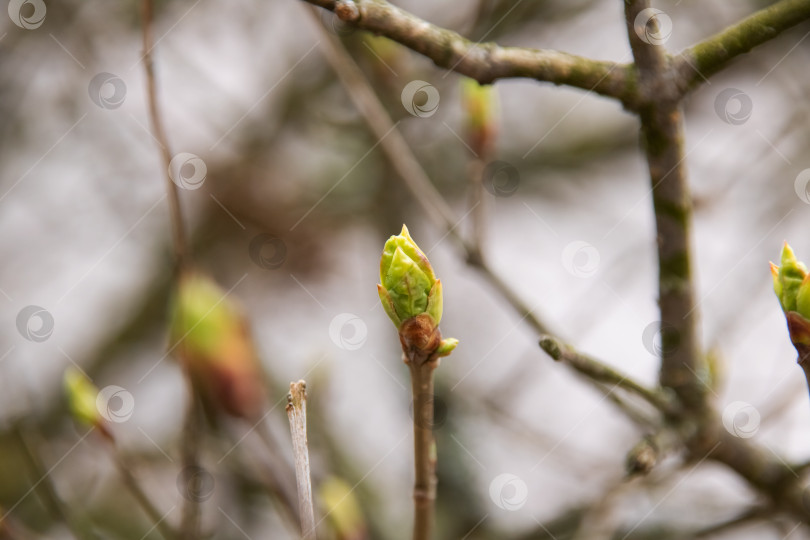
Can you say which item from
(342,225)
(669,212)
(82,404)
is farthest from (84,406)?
(342,225)

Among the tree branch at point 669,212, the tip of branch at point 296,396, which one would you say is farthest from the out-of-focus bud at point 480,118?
the tip of branch at point 296,396

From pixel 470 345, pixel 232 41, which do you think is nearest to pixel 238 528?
pixel 470 345

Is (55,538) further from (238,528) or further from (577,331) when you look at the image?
(577,331)

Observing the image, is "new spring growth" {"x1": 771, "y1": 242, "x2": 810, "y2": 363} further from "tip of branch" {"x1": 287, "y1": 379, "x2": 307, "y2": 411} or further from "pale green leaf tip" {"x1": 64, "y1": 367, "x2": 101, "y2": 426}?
"pale green leaf tip" {"x1": 64, "y1": 367, "x2": 101, "y2": 426}

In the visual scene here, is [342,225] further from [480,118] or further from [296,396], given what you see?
[296,396]

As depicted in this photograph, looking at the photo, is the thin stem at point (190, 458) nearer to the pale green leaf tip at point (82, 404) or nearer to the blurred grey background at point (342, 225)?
the pale green leaf tip at point (82, 404)

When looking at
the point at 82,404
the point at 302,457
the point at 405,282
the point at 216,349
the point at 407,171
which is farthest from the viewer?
the point at 407,171
